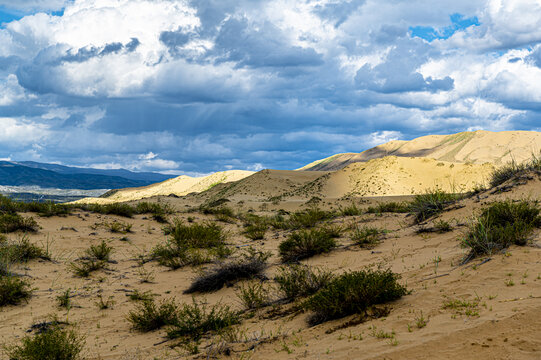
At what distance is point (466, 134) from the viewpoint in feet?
383

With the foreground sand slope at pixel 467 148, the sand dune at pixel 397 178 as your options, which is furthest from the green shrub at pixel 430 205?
the foreground sand slope at pixel 467 148

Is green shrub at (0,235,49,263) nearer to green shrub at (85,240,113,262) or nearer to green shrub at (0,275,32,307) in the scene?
green shrub at (85,240,113,262)

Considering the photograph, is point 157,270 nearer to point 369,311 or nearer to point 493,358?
point 369,311

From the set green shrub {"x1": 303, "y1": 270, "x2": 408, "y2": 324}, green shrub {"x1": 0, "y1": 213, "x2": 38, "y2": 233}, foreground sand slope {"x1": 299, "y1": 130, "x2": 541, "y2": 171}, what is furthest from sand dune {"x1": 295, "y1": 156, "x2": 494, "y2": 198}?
foreground sand slope {"x1": 299, "y1": 130, "x2": 541, "y2": 171}

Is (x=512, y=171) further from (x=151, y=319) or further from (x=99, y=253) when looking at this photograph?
(x=99, y=253)

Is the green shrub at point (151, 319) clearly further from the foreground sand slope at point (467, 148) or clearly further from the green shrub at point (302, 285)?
the foreground sand slope at point (467, 148)

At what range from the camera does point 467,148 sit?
103 meters

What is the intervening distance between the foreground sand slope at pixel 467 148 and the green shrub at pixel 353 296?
7636 centimetres

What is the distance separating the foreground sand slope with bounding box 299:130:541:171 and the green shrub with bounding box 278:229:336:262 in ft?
239

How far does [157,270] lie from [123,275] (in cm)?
86

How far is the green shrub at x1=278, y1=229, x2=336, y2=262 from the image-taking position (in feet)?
31.1

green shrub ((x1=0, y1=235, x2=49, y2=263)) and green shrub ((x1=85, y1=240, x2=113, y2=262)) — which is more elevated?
green shrub ((x1=0, y1=235, x2=49, y2=263))

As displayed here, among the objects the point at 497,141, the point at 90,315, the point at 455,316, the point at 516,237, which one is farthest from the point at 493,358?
the point at 497,141

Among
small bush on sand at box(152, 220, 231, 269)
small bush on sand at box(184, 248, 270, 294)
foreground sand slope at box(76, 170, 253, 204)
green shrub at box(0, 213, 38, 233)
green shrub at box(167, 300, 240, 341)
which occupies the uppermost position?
foreground sand slope at box(76, 170, 253, 204)
